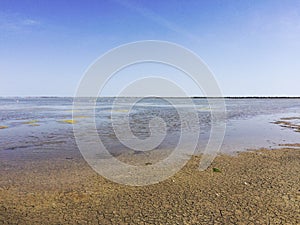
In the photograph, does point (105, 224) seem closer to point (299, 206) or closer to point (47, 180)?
point (47, 180)

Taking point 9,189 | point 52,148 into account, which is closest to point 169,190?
point 9,189

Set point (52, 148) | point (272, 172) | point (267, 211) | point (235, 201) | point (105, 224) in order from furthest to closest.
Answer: point (52, 148)
point (272, 172)
point (235, 201)
point (267, 211)
point (105, 224)

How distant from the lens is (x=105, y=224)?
5531 millimetres

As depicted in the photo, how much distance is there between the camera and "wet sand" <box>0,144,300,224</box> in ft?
19.0

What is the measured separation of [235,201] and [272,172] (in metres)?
3.45

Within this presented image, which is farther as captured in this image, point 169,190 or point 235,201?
point 169,190

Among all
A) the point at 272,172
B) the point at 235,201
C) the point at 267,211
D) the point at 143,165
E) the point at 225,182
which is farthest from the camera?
the point at 143,165

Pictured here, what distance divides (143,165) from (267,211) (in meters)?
5.46

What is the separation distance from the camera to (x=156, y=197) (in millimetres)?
6930

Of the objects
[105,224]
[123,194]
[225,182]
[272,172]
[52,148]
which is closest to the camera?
[105,224]

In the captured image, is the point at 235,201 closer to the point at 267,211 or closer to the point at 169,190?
the point at 267,211

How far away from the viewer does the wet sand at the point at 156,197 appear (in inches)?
228

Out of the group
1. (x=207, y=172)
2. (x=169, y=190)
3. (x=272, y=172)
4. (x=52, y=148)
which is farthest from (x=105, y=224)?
(x=52, y=148)

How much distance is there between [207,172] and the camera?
927 centimetres
